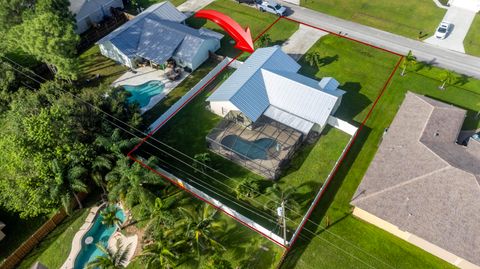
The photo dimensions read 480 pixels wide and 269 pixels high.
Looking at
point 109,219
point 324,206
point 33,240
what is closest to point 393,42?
point 324,206

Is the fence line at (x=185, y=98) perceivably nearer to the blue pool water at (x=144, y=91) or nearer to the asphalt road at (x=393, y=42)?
the blue pool water at (x=144, y=91)

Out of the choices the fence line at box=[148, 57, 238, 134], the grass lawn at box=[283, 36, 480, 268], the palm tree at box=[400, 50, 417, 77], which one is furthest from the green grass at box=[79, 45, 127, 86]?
the palm tree at box=[400, 50, 417, 77]

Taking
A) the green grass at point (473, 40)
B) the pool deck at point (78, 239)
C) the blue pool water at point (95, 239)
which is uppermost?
the pool deck at point (78, 239)

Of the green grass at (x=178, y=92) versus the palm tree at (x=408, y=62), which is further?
the palm tree at (x=408, y=62)

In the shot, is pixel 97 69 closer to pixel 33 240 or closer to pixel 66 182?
pixel 66 182

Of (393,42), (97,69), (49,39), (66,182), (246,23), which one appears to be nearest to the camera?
(66,182)

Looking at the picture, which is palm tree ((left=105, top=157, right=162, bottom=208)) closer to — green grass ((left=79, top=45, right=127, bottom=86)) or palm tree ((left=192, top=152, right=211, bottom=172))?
palm tree ((left=192, top=152, right=211, bottom=172))

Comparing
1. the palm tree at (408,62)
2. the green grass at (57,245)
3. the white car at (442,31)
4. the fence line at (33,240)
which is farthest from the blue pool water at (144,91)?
the white car at (442,31)
